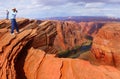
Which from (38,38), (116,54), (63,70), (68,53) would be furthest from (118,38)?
(63,70)

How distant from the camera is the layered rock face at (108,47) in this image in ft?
184

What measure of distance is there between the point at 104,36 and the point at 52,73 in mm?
47644

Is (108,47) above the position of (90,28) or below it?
above

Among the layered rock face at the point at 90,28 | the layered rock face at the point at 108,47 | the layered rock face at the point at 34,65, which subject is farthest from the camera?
the layered rock face at the point at 90,28

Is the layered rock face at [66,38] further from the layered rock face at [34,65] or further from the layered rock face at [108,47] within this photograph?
the layered rock face at [34,65]

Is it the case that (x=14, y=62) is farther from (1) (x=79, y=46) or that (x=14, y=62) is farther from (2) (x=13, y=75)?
(1) (x=79, y=46)

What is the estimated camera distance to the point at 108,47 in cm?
6078

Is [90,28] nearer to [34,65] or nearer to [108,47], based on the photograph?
[108,47]

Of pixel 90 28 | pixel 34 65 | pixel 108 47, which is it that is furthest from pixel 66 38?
pixel 34 65

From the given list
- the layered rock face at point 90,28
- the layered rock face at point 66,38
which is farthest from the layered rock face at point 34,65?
the layered rock face at point 90,28

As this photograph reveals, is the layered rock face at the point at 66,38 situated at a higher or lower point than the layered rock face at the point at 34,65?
lower

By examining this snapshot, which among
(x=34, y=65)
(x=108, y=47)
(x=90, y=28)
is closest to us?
(x=34, y=65)

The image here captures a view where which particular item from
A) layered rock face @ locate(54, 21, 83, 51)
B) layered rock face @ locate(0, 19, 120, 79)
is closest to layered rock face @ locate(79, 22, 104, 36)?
layered rock face @ locate(54, 21, 83, 51)

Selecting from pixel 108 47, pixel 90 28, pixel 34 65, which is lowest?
pixel 90 28
